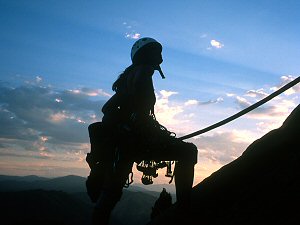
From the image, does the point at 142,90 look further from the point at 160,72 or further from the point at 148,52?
the point at 148,52

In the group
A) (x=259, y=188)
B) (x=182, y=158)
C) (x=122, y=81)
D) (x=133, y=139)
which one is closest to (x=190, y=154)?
(x=182, y=158)

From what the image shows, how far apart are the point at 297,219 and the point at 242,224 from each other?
46.7 inches

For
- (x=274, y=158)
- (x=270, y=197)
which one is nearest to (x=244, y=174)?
(x=274, y=158)

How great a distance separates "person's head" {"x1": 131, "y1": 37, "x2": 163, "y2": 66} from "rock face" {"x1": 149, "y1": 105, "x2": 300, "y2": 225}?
3578mm

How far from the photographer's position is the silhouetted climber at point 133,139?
21.9ft

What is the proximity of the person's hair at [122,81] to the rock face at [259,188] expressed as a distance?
3421 millimetres

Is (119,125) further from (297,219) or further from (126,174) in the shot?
(297,219)

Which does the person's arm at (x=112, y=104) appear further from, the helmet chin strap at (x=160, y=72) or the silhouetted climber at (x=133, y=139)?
the helmet chin strap at (x=160, y=72)

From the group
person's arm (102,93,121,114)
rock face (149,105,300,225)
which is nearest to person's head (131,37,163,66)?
person's arm (102,93,121,114)

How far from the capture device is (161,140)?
666 centimetres

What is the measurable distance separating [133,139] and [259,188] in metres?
2.93

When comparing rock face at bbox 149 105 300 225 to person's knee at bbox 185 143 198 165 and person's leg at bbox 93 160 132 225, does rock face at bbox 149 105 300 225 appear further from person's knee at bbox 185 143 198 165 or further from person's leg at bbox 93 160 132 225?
person's leg at bbox 93 160 132 225

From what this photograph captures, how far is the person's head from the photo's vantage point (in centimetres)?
713

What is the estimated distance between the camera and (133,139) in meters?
6.66
